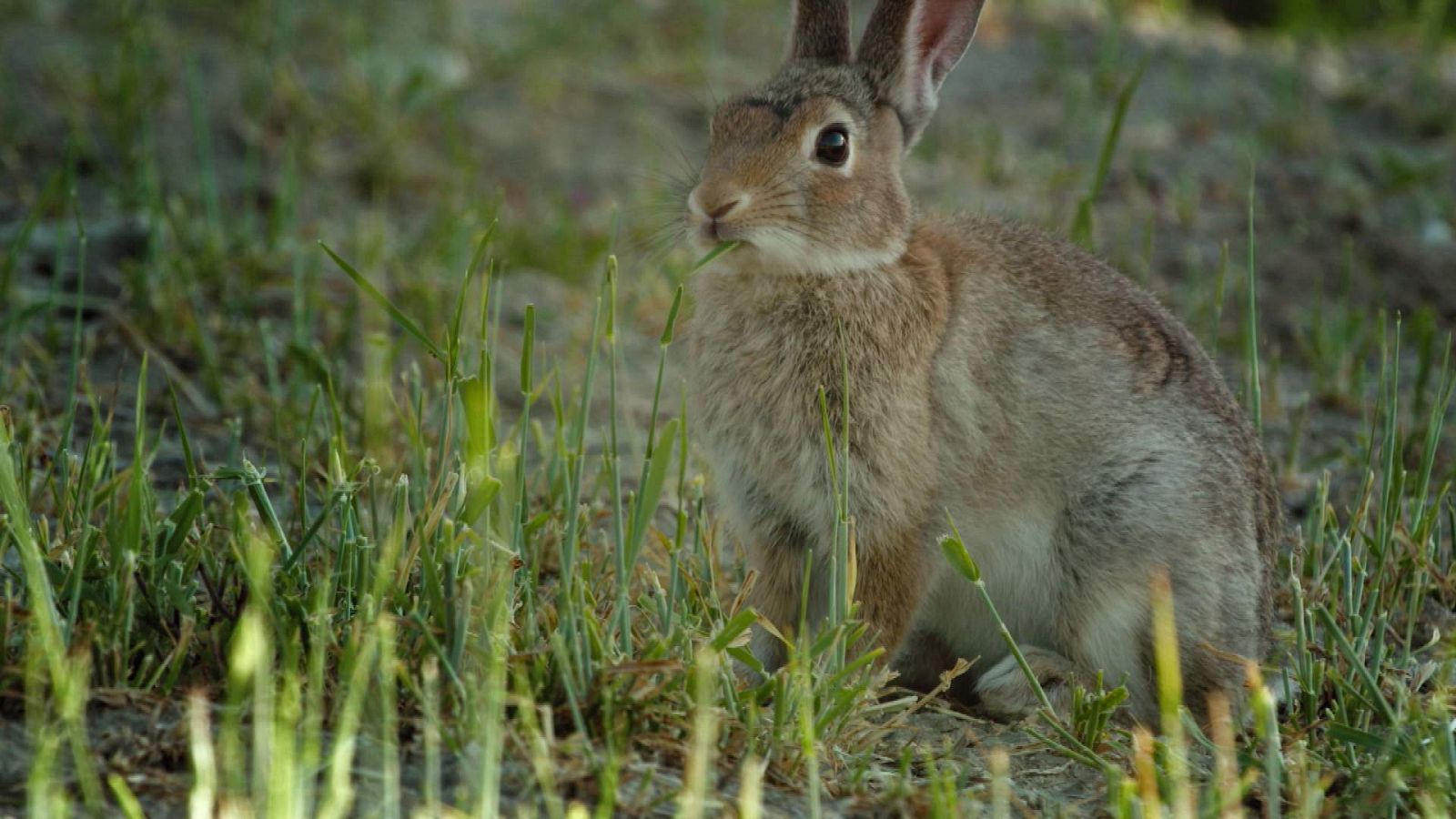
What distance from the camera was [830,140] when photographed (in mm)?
3250

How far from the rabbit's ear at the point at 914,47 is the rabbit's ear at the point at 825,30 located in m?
0.05

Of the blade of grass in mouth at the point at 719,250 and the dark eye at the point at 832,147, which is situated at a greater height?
the dark eye at the point at 832,147

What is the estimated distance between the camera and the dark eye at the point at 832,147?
10.6 feet

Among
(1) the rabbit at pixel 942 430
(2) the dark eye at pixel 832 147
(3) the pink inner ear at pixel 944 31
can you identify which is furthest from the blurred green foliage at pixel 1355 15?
(2) the dark eye at pixel 832 147

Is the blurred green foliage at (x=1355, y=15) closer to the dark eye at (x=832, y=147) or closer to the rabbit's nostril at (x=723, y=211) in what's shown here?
the dark eye at (x=832, y=147)

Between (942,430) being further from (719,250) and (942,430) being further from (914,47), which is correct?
(914,47)

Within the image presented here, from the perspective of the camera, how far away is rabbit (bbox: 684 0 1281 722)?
312 centimetres

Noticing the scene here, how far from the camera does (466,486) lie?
8.77 ft

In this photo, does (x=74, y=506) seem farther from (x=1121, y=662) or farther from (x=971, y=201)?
(x=971, y=201)

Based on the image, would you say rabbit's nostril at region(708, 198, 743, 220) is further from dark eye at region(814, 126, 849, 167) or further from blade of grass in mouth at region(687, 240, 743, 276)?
dark eye at region(814, 126, 849, 167)

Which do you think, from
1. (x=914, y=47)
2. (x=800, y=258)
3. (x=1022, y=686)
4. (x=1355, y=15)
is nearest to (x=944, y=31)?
(x=914, y=47)

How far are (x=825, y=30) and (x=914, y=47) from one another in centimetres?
20

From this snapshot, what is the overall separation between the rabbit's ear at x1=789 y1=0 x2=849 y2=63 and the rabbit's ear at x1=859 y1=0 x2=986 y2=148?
0.05m

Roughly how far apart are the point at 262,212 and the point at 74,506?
2.89 m
